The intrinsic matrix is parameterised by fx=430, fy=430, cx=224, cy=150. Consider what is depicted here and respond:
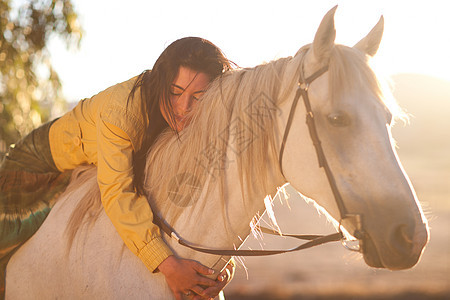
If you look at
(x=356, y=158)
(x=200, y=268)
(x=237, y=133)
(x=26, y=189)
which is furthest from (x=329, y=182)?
(x=26, y=189)

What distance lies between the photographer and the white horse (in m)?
1.53

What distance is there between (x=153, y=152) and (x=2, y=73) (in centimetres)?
602

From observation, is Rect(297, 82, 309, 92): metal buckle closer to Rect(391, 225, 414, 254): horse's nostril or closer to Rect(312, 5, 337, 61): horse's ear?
Rect(312, 5, 337, 61): horse's ear

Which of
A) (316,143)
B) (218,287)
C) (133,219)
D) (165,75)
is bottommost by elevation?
(218,287)

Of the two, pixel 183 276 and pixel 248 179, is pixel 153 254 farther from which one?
pixel 248 179

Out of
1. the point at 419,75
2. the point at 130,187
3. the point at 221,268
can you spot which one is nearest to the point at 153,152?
the point at 130,187

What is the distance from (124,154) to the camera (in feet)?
6.40

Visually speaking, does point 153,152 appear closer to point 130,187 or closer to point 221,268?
point 130,187

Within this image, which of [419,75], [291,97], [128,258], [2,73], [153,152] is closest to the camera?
[291,97]

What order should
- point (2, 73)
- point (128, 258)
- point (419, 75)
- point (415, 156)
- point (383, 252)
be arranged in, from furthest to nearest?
point (415, 156), point (419, 75), point (2, 73), point (128, 258), point (383, 252)

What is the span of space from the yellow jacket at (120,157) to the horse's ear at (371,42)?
106 centimetres

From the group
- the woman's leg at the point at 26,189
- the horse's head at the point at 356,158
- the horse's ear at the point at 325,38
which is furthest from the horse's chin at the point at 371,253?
the woman's leg at the point at 26,189

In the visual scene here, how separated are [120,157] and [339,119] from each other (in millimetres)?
970

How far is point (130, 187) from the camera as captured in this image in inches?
76.2
